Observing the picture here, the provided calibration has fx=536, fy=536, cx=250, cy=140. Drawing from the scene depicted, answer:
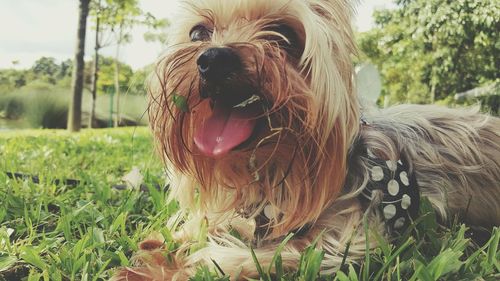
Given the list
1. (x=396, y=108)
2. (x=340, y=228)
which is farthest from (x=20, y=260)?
(x=396, y=108)

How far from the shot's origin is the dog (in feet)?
7.01

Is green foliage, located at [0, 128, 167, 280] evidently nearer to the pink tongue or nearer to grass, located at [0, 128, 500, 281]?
grass, located at [0, 128, 500, 281]

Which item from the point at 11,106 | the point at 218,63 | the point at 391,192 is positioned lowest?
the point at 11,106

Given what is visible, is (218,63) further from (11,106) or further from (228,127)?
(11,106)

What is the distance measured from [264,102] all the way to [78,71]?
1234 centimetres

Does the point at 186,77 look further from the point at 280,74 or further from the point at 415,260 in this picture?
the point at 415,260

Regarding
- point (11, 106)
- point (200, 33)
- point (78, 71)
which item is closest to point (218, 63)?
point (200, 33)

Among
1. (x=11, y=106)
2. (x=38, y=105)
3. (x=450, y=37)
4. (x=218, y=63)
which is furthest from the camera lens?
(x=38, y=105)

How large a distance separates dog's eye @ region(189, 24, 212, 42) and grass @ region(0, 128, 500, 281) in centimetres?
63

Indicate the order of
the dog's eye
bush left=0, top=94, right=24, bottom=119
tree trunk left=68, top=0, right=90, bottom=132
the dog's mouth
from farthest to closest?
bush left=0, top=94, right=24, bottom=119 → tree trunk left=68, top=0, right=90, bottom=132 → the dog's eye → the dog's mouth

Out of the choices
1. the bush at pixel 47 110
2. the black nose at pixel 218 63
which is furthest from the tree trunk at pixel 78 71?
the black nose at pixel 218 63

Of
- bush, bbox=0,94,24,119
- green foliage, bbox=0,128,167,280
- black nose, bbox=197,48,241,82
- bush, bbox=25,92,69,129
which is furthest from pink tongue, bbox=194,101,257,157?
bush, bbox=25,92,69,129

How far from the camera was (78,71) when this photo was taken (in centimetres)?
1354

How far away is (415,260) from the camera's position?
2135 millimetres
